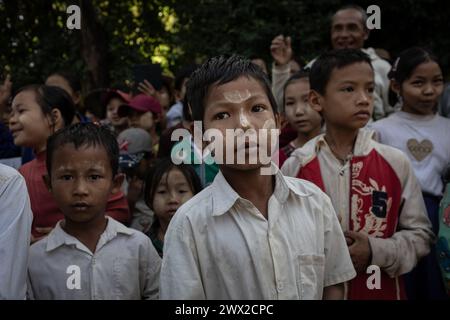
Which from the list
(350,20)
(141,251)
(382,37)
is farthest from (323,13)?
(141,251)

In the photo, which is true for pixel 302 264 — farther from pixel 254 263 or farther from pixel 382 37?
pixel 382 37

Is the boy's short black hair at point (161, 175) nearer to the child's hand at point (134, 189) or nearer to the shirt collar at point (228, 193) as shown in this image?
the child's hand at point (134, 189)

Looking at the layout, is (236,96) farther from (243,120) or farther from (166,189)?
(166,189)

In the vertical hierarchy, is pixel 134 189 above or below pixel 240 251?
below

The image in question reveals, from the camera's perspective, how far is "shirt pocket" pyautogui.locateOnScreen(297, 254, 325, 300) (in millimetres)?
1881

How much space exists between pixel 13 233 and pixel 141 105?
9.36ft

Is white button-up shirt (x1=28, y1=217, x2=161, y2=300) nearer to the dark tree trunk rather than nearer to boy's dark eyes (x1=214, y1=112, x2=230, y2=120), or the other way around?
boy's dark eyes (x1=214, y1=112, x2=230, y2=120)

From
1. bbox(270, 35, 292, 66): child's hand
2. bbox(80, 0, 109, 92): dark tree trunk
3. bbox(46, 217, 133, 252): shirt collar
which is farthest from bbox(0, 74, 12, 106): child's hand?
bbox(80, 0, 109, 92): dark tree trunk

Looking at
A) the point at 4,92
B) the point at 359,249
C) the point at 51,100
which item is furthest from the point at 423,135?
the point at 4,92

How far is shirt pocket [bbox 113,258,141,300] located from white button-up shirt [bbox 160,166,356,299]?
0.57 m

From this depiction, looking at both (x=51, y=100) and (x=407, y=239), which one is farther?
(x=51, y=100)

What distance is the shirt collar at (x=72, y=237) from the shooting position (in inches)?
96.3

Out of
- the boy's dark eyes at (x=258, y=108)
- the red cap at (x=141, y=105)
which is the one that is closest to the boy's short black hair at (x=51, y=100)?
the red cap at (x=141, y=105)

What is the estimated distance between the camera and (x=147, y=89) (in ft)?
17.7
